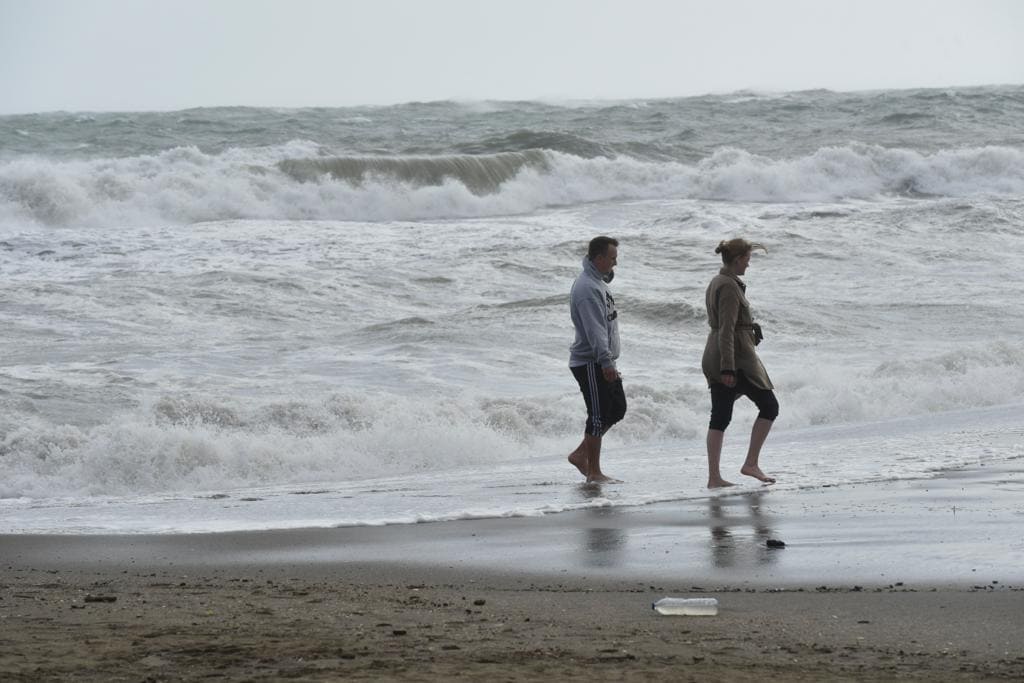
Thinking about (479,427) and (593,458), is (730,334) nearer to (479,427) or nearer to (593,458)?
(593,458)

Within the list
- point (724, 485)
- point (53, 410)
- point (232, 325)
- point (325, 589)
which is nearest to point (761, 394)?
point (724, 485)

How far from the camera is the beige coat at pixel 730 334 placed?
8.65 meters

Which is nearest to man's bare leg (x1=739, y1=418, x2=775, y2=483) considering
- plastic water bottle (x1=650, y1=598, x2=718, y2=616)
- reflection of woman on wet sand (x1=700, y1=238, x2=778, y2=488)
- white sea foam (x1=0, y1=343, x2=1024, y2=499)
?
reflection of woman on wet sand (x1=700, y1=238, x2=778, y2=488)

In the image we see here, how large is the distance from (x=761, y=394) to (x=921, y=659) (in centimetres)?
462

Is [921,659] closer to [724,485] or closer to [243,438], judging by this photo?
[724,485]

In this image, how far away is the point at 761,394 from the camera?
8.88 meters

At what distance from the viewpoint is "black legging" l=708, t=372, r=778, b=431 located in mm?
8852

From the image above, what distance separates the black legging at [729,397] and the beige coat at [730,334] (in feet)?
0.12

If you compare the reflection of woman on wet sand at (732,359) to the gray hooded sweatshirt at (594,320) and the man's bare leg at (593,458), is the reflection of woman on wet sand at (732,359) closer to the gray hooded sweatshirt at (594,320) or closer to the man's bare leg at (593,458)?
the gray hooded sweatshirt at (594,320)

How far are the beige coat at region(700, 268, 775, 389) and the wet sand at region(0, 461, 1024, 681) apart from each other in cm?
91

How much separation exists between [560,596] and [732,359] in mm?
3408

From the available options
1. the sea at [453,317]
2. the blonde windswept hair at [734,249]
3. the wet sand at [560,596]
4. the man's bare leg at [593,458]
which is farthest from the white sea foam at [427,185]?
the wet sand at [560,596]

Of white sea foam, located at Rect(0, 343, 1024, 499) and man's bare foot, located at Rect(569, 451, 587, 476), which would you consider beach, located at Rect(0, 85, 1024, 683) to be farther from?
man's bare foot, located at Rect(569, 451, 587, 476)

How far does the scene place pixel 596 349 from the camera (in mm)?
9102
